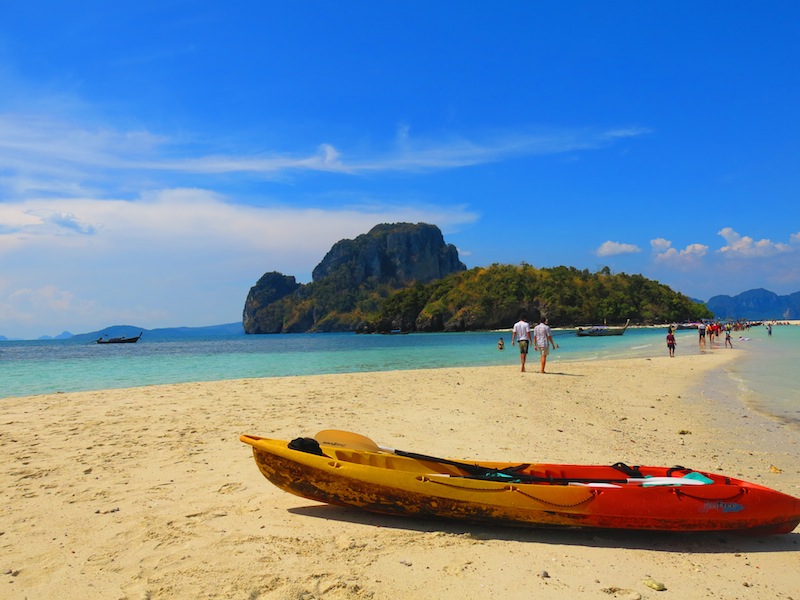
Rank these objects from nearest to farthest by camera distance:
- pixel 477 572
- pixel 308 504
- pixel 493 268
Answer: pixel 477 572 → pixel 308 504 → pixel 493 268

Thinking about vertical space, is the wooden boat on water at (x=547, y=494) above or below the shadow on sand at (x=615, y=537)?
above

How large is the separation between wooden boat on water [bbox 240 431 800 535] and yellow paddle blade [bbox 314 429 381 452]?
1.23 ft

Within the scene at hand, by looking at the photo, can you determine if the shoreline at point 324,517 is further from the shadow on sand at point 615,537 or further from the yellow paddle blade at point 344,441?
the yellow paddle blade at point 344,441

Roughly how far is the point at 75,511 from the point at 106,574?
178 centimetres

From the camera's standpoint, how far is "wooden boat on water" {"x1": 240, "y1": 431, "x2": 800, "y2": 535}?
494 cm

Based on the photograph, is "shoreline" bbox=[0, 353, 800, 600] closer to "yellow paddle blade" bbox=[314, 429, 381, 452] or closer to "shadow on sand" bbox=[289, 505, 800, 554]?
"shadow on sand" bbox=[289, 505, 800, 554]

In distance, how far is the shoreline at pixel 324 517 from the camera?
4227mm

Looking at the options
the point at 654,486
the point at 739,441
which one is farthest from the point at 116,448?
the point at 739,441

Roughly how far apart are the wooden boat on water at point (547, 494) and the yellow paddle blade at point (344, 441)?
38 centimetres

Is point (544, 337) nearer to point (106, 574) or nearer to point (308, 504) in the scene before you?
point (308, 504)

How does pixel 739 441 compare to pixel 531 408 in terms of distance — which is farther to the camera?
pixel 531 408

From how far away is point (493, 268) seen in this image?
155 meters

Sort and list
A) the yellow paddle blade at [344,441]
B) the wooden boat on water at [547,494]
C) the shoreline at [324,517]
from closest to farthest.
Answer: the shoreline at [324,517] → the wooden boat on water at [547,494] → the yellow paddle blade at [344,441]

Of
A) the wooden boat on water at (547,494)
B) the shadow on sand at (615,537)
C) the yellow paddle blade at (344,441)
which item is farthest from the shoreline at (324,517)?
the yellow paddle blade at (344,441)
